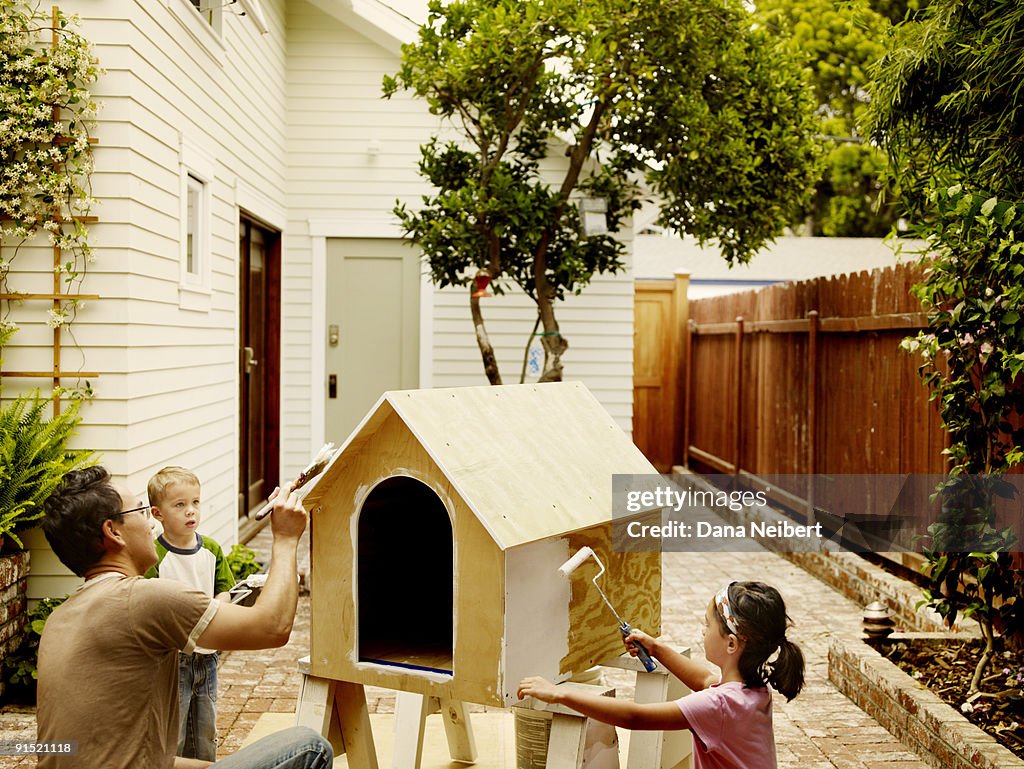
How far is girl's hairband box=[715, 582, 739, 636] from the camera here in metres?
3.05

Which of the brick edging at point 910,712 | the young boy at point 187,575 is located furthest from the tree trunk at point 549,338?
the young boy at point 187,575

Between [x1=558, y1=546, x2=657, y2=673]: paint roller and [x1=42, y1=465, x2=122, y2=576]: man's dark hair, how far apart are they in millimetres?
1240

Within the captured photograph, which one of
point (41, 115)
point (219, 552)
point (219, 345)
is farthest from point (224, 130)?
point (219, 552)

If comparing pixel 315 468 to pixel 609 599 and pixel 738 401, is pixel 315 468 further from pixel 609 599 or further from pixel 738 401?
pixel 738 401

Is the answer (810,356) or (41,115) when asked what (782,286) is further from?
(41,115)

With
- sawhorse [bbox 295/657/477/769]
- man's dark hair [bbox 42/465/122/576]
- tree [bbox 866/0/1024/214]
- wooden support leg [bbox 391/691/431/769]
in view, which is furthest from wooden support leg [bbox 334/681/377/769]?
tree [bbox 866/0/1024/214]

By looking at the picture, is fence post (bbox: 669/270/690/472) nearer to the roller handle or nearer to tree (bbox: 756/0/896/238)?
tree (bbox: 756/0/896/238)

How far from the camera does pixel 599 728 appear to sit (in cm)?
358

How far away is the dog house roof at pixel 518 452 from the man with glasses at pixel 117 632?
0.58m

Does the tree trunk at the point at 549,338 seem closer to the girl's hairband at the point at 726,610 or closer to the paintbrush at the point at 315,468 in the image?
the paintbrush at the point at 315,468

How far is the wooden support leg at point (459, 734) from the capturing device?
171 inches

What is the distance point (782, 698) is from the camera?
5.56 meters

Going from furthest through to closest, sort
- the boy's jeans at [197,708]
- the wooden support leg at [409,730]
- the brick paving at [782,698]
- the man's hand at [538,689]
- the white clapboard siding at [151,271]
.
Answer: the white clapboard siding at [151,271] < the brick paving at [782,698] < the wooden support leg at [409,730] < the boy's jeans at [197,708] < the man's hand at [538,689]

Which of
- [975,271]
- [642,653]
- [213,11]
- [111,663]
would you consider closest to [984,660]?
[975,271]
